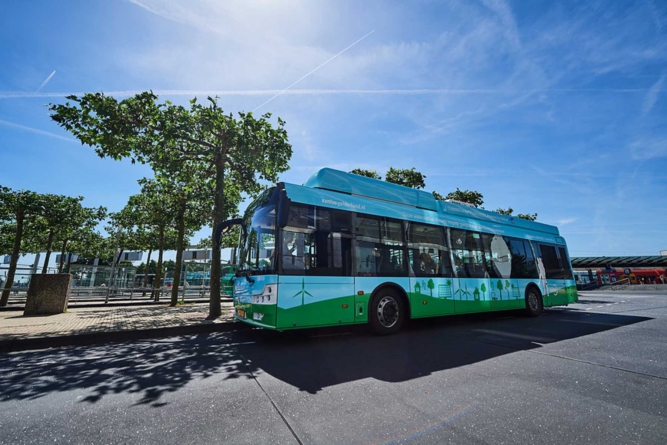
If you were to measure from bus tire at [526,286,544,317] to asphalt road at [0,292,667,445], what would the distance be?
14.2ft

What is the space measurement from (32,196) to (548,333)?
2048cm

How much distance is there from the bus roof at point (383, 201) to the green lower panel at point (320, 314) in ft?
6.75

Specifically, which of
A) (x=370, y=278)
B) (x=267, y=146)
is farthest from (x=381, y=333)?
(x=267, y=146)

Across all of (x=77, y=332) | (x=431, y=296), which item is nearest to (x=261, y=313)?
(x=431, y=296)

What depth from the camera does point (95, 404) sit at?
3119 mm

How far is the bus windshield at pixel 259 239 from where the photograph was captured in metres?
6.01

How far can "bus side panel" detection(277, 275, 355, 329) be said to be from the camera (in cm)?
567

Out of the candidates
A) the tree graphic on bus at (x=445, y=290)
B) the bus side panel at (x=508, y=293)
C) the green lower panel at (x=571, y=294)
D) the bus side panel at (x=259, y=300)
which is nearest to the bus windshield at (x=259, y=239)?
the bus side panel at (x=259, y=300)

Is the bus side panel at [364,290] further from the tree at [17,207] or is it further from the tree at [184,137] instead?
the tree at [17,207]

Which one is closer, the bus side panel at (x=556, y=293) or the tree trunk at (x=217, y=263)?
the tree trunk at (x=217, y=263)

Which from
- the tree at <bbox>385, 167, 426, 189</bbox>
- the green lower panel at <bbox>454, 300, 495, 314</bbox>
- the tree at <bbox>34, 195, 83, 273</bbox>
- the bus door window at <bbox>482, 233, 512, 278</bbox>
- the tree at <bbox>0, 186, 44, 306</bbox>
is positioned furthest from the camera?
the tree at <bbox>385, 167, 426, 189</bbox>

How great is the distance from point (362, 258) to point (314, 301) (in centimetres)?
146

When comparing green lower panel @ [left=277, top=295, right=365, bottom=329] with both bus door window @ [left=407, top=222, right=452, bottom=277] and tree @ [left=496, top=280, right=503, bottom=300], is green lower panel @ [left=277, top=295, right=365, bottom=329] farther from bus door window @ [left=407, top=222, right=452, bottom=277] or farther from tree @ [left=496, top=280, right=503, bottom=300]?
tree @ [left=496, top=280, right=503, bottom=300]

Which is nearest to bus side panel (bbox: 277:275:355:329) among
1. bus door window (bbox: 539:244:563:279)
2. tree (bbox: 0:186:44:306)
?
bus door window (bbox: 539:244:563:279)
